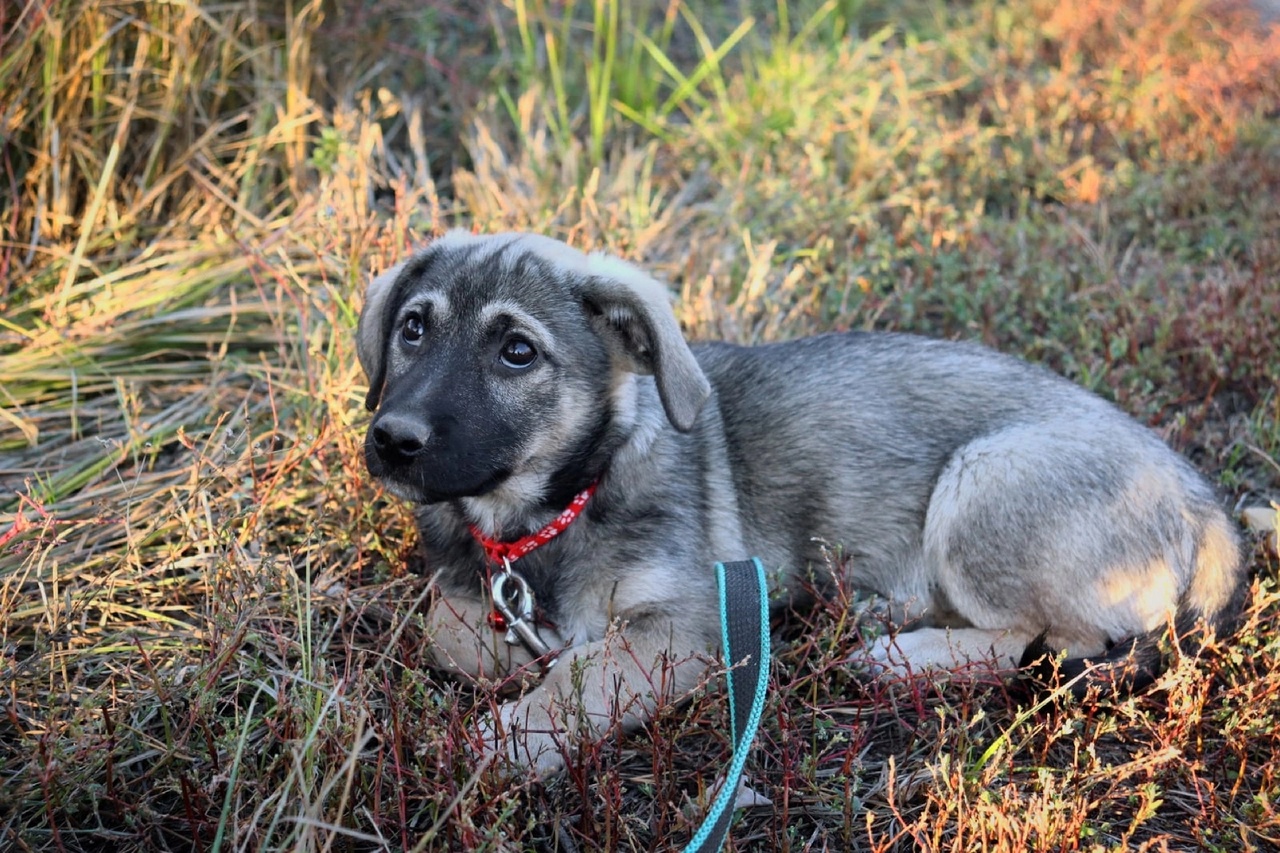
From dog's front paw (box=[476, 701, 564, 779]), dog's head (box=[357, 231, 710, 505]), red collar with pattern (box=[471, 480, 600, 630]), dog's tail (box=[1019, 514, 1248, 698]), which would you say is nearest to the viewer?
dog's front paw (box=[476, 701, 564, 779])

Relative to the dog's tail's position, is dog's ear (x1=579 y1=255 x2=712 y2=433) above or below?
above

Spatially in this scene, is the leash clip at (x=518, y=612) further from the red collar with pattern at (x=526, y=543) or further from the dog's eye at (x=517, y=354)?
the dog's eye at (x=517, y=354)

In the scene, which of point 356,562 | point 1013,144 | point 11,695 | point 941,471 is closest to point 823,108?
point 1013,144

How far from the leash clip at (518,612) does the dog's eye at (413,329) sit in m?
0.69

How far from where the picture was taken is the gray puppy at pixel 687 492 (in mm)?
2973

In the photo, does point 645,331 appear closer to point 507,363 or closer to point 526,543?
point 507,363

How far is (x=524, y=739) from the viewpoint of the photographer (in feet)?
8.90

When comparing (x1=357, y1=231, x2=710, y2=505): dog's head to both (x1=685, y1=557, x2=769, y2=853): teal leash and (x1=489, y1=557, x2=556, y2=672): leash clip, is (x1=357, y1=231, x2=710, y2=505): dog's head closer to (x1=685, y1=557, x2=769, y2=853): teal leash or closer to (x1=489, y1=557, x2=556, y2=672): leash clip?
(x1=489, y1=557, x2=556, y2=672): leash clip

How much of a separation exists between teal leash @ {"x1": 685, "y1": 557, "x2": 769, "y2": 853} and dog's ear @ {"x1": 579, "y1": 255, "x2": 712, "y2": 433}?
427mm

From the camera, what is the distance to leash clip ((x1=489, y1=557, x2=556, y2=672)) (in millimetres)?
3064

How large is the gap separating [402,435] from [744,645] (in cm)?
102

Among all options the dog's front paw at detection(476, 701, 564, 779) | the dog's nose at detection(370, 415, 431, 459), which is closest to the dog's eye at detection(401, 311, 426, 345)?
the dog's nose at detection(370, 415, 431, 459)

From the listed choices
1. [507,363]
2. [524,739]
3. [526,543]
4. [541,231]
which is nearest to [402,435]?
[507,363]

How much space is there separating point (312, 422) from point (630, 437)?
1297 millimetres
